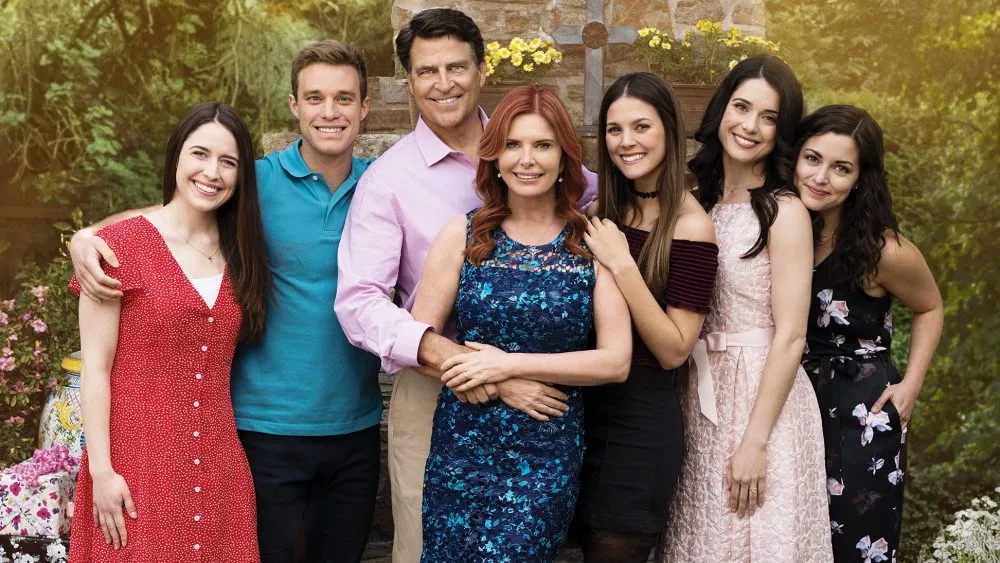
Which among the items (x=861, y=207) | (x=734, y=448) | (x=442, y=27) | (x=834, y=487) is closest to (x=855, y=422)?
(x=834, y=487)

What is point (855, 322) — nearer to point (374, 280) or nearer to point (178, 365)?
point (374, 280)

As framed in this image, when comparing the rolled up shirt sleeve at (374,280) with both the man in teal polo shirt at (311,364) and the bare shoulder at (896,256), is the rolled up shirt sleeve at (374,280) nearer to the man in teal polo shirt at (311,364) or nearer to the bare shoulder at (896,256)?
the man in teal polo shirt at (311,364)

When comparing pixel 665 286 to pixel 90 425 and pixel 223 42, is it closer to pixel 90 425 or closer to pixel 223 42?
pixel 90 425

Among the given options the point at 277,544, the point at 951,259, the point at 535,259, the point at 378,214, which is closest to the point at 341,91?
the point at 378,214

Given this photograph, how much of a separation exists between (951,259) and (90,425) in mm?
4742

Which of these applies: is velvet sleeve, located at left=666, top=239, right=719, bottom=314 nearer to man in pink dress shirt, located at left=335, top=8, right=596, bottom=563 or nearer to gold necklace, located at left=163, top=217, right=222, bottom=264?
man in pink dress shirt, located at left=335, top=8, right=596, bottom=563

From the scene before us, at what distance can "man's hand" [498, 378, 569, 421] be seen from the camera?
2084 millimetres

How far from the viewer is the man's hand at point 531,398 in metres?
2.08

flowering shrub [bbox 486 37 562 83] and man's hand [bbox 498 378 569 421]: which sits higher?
flowering shrub [bbox 486 37 562 83]

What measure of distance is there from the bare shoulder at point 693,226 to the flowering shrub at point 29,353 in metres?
2.68

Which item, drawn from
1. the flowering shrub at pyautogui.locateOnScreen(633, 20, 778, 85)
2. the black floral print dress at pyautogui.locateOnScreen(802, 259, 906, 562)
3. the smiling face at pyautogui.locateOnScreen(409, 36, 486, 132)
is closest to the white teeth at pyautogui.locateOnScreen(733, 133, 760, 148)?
the black floral print dress at pyautogui.locateOnScreen(802, 259, 906, 562)

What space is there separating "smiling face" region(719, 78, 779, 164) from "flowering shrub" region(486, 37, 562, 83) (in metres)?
2.33

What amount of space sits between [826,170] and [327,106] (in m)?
1.30

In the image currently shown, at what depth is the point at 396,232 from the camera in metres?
2.43
